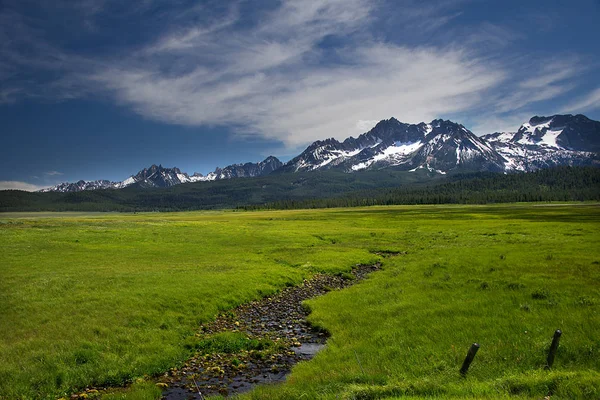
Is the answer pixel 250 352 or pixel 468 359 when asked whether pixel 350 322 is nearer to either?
pixel 250 352

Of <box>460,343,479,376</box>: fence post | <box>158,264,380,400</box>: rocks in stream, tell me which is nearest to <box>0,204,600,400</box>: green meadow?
<box>460,343,479,376</box>: fence post

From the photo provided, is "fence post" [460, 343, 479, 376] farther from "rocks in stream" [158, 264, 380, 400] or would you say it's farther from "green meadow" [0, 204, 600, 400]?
"rocks in stream" [158, 264, 380, 400]

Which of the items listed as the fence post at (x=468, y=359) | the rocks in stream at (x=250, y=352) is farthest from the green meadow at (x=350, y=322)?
the rocks in stream at (x=250, y=352)

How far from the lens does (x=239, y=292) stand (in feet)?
93.3

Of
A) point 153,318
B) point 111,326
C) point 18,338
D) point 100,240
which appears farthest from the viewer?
point 100,240

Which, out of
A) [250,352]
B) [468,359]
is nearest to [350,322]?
[250,352]

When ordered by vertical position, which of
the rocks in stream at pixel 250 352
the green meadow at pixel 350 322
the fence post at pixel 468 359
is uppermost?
the fence post at pixel 468 359

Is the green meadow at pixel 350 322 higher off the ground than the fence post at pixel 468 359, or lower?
lower

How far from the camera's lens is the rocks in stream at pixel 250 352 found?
14.8 m

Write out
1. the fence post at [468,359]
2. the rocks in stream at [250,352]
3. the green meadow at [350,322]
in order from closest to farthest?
the fence post at [468,359], the green meadow at [350,322], the rocks in stream at [250,352]

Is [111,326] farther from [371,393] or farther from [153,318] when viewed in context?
[371,393]

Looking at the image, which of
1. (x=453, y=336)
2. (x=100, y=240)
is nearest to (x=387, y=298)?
(x=453, y=336)

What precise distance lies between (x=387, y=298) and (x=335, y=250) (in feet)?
91.4

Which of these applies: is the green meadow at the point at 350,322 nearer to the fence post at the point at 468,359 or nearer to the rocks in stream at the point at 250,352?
the fence post at the point at 468,359
